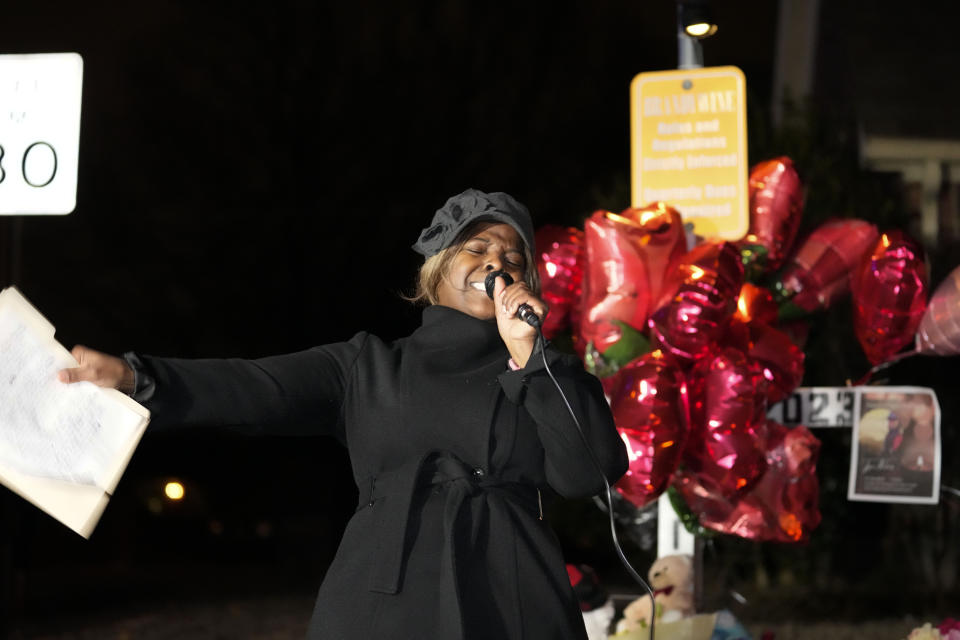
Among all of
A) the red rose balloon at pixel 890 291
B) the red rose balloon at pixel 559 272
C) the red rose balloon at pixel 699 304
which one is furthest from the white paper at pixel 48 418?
the red rose balloon at pixel 890 291

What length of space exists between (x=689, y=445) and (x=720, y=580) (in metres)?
7.76

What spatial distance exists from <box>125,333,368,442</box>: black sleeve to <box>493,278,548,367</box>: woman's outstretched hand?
0.37 meters

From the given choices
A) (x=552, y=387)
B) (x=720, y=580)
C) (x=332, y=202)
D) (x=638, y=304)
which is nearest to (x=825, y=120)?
(x=720, y=580)

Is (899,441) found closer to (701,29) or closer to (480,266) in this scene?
(701,29)

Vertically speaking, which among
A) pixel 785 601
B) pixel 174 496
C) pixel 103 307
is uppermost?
pixel 103 307

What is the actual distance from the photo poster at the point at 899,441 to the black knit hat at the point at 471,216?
3.19 meters

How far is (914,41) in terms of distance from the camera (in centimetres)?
1802

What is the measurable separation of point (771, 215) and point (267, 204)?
14.0m

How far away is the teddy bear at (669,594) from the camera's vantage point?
18.2 ft

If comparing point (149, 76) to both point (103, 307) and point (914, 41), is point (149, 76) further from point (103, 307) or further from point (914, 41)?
point (914, 41)

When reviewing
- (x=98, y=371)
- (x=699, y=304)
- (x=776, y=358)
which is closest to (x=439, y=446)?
(x=98, y=371)

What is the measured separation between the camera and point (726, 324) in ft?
16.5

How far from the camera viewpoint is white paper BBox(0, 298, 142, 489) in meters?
2.36

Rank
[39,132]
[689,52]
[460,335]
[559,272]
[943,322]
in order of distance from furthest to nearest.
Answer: [689,52]
[559,272]
[943,322]
[39,132]
[460,335]
